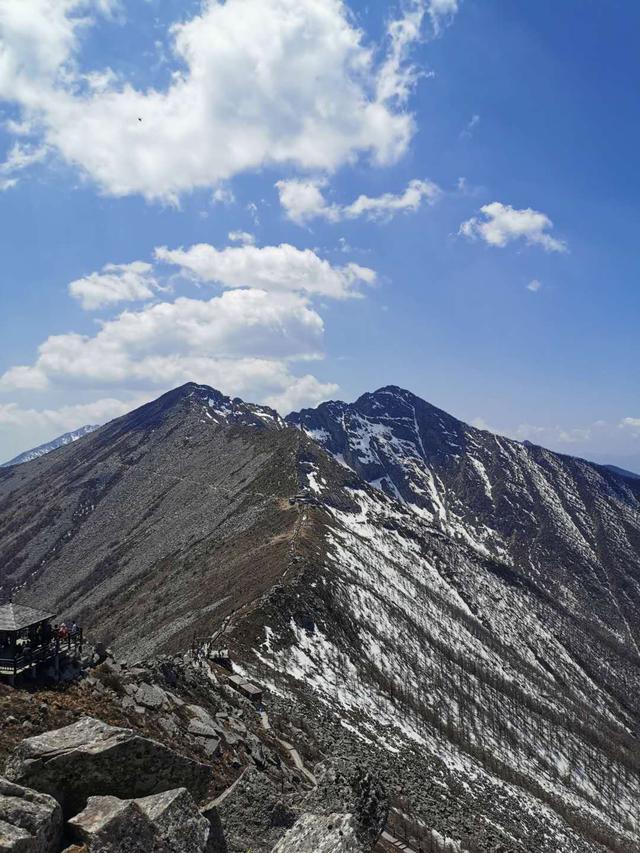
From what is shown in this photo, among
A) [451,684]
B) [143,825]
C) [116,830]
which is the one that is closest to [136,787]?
[143,825]

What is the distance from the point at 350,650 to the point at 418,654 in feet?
58.3

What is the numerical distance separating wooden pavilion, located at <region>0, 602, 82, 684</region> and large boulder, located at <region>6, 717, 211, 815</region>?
390 inches

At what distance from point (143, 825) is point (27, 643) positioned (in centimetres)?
1519

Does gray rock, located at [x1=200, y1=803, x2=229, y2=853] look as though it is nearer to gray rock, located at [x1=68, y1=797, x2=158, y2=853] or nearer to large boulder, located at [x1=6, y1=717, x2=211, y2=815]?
gray rock, located at [x1=68, y1=797, x2=158, y2=853]

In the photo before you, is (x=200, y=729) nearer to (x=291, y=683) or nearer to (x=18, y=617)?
(x=18, y=617)

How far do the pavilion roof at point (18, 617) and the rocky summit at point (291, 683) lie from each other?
253cm

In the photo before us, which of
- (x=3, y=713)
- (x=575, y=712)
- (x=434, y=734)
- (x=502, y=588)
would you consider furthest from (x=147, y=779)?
(x=502, y=588)

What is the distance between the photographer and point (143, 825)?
10.2 metres

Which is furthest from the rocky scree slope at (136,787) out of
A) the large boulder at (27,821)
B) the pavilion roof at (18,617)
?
the pavilion roof at (18,617)

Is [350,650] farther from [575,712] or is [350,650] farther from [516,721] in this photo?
[575,712]

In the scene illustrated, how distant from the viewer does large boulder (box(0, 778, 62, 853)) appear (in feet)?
30.9

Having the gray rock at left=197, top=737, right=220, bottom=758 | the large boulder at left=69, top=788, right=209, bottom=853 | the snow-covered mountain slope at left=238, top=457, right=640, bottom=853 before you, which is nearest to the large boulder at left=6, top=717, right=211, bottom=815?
the large boulder at left=69, top=788, right=209, bottom=853

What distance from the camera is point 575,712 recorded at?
318 ft

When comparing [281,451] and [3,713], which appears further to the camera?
[281,451]
